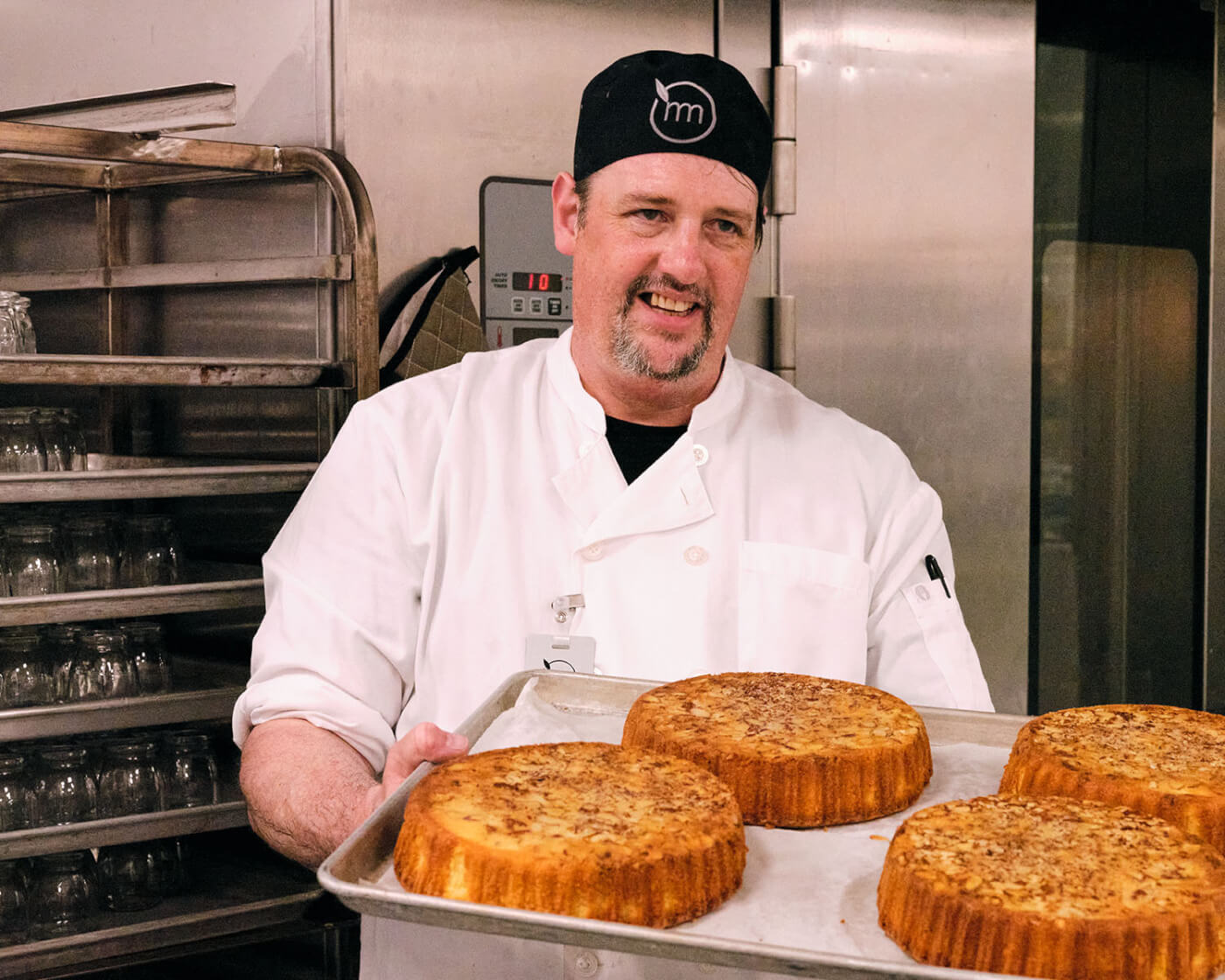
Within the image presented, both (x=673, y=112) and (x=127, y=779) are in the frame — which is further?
(x=127, y=779)

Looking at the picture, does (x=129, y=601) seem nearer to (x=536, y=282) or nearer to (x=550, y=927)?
(x=536, y=282)

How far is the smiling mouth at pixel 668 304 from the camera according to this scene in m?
1.68

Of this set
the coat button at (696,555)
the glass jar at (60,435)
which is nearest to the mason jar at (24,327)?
the glass jar at (60,435)

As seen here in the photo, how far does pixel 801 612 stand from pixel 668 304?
0.44m

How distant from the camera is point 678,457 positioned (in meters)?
1.71

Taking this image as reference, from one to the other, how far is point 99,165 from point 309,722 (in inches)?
49.1

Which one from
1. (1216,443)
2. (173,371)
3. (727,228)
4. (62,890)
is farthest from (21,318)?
(1216,443)

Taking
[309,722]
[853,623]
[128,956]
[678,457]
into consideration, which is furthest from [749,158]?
[128,956]

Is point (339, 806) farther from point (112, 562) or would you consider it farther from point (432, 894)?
point (112, 562)

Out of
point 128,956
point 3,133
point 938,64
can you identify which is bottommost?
point 128,956

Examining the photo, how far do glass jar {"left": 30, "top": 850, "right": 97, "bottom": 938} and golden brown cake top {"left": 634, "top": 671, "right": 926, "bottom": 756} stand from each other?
1.18 metres

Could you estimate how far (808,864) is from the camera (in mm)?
972

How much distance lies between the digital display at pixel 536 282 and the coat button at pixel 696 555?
71cm

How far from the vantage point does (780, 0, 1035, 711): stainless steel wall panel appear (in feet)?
8.10
